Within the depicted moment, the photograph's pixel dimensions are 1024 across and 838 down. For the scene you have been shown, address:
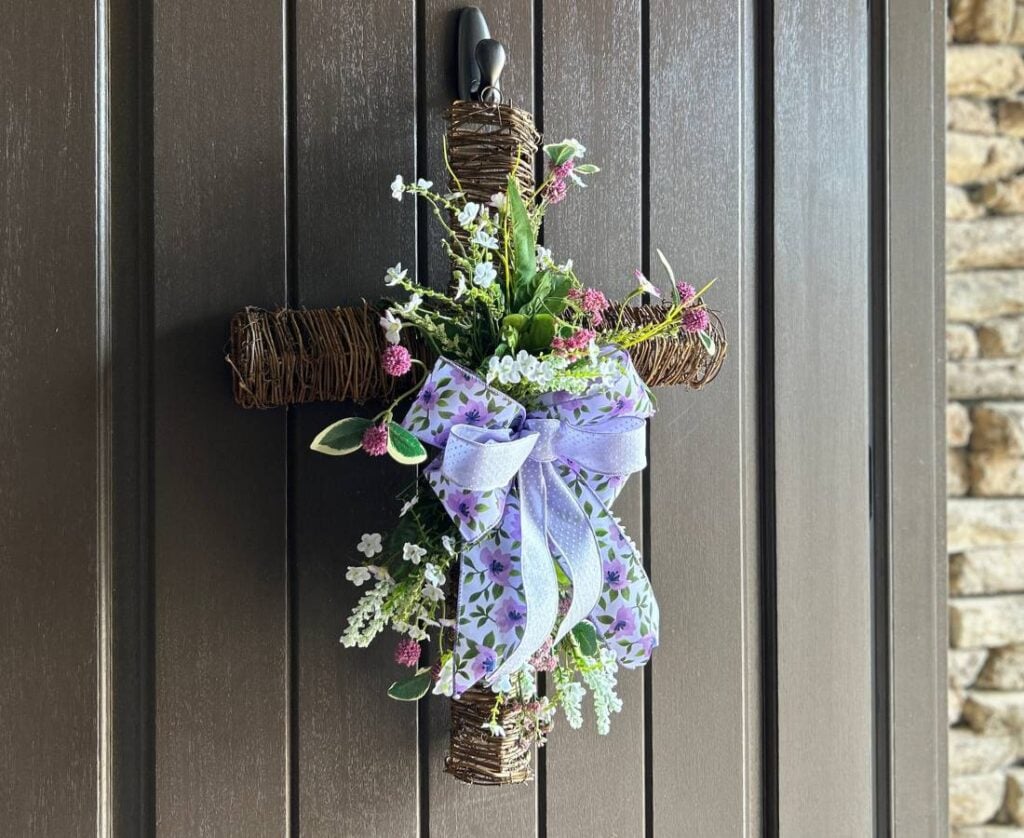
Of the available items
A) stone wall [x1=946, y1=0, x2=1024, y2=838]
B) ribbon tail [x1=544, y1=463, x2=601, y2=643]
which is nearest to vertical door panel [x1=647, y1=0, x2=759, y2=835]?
ribbon tail [x1=544, y1=463, x2=601, y2=643]

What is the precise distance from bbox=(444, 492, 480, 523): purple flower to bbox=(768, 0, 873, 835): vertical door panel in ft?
1.35

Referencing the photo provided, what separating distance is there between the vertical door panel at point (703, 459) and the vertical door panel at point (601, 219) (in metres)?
0.02

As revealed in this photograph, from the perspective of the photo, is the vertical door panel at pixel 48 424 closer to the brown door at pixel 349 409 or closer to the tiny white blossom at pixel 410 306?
the brown door at pixel 349 409

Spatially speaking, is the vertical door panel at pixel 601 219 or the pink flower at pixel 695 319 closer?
the pink flower at pixel 695 319

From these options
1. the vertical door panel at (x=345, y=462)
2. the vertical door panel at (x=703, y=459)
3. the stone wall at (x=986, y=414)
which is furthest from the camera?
the stone wall at (x=986, y=414)

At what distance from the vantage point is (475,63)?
0.83 meters

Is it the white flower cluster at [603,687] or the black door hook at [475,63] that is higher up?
the black door hook at [475,63]

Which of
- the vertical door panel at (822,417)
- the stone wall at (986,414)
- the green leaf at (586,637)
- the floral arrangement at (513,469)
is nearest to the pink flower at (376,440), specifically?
the floral arrangement at (513,469)

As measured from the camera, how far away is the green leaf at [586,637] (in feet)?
2.45

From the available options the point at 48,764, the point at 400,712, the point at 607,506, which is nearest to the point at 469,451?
the point at 607,506

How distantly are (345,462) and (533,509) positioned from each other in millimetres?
179

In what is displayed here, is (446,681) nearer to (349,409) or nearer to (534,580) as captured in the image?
(534,580)

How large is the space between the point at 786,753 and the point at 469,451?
1.75ft

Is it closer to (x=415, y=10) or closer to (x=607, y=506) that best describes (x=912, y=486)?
(x=607, y=506)
